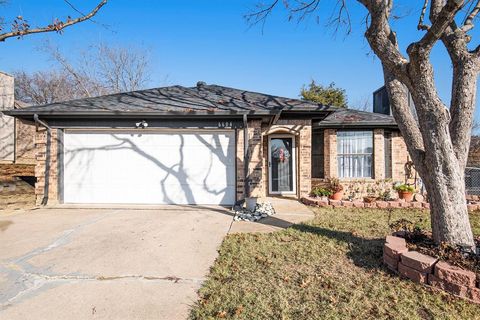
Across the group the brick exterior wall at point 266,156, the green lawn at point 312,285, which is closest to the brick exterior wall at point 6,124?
the brick exterior wall at point 266,156

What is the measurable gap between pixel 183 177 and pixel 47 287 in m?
4.66

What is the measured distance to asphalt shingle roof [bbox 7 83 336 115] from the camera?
696 cm

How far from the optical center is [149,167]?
7422 mm

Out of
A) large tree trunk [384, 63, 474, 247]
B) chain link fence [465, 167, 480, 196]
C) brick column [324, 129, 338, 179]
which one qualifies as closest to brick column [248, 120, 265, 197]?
brick column [324, 129, 338, 179]

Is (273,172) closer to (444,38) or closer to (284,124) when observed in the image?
(284,124)

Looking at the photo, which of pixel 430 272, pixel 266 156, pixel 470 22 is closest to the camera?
pixel 430 272

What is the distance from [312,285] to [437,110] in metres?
2.70

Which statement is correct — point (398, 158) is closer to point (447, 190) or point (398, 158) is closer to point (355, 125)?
point (355, 125)

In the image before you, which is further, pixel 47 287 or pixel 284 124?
pixel 284 124

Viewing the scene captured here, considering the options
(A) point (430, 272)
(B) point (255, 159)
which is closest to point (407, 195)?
(B) point (255, 159)

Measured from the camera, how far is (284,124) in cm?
855

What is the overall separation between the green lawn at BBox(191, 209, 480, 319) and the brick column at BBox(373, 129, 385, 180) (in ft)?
17.6

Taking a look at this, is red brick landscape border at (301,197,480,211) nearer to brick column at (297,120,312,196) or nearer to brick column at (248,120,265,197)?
brick column at (297,120,312,196)

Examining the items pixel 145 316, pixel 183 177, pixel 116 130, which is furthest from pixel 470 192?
pixel 116 130
